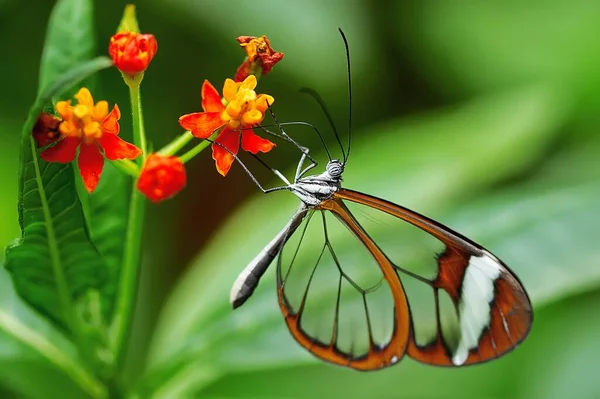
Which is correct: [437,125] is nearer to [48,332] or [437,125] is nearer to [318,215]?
[318,215]

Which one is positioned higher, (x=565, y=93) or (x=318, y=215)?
(x=565, y=93)

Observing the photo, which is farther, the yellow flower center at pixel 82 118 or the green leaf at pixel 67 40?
the green leaf at pixel 67 40

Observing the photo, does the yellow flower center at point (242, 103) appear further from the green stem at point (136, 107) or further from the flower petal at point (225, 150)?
the green stem at point (136, 107)

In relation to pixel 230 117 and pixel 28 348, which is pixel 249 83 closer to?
pixel 230 117

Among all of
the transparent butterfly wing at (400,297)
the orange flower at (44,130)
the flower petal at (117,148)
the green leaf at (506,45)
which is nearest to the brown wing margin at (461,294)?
the transparent butterfly wing at (400,297)

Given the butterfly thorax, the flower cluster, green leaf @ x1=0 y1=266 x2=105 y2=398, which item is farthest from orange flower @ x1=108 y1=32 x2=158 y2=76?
green leaf @ x1=0 y1=266 x2=105 y2=398

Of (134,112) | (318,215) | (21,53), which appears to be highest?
(21,53)

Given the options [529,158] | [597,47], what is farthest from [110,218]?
[597,47]
